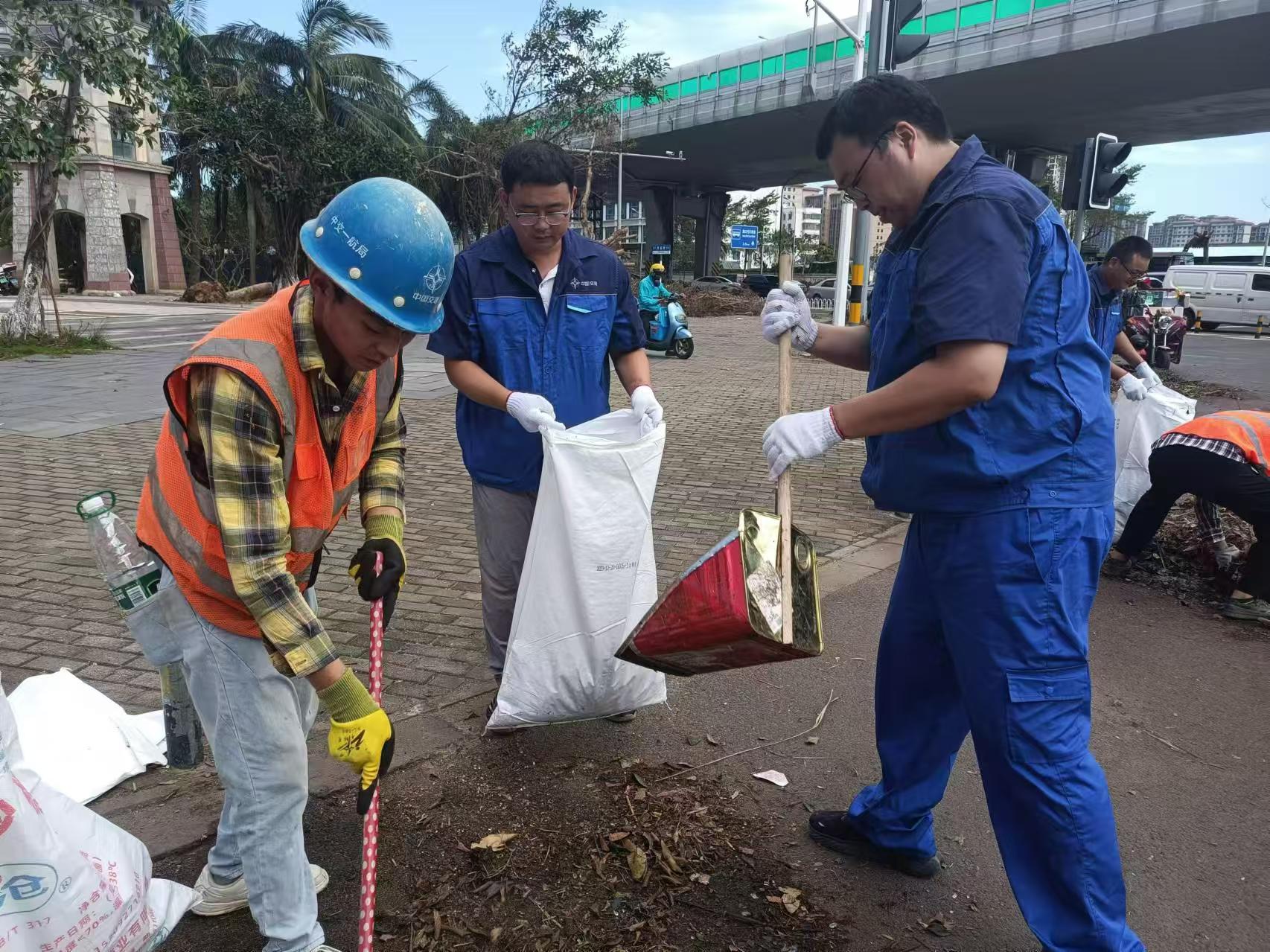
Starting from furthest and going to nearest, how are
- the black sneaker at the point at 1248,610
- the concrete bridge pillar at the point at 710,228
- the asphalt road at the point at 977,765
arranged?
1. the concrete bridge pillar at the point at 710,228
2. the black sneaker at the point at 1248,610
3. the asphalt road at the point at 977,765

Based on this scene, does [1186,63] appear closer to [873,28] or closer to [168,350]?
[873,28]

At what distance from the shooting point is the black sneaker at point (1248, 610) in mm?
4312

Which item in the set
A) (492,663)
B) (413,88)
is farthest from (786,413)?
(413,88)

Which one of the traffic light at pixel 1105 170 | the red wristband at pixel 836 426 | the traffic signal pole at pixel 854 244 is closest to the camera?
the red wristband at pixel 836 426

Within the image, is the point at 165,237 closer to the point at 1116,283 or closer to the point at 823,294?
the point at 823,294

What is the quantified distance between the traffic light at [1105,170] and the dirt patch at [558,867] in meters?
7.45

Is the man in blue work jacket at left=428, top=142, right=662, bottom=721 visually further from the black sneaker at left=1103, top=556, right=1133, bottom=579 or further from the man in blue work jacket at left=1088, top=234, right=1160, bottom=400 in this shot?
the man in blue work jacket at left=1088, top=234, right=1160, bottom=400

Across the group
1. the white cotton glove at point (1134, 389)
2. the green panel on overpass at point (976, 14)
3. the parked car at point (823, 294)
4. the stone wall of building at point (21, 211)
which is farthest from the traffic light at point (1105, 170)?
the stone wall of building at point (21, 211)

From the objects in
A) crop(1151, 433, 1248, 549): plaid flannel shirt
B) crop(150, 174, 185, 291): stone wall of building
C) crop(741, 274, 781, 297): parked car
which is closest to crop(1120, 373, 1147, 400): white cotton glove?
crop(1151, 433, 1248, 549): plaid flannel shirt

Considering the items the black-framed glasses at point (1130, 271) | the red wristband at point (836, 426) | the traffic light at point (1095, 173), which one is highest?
the traffic light at point (1095, 173)

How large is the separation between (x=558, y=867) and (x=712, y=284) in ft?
135

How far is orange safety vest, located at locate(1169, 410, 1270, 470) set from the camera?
402 centimetres

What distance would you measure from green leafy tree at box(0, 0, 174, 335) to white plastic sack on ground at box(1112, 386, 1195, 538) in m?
12.0

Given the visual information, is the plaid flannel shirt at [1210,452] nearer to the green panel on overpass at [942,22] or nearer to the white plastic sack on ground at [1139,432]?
the white plastic sack on ground at [1139,432]
